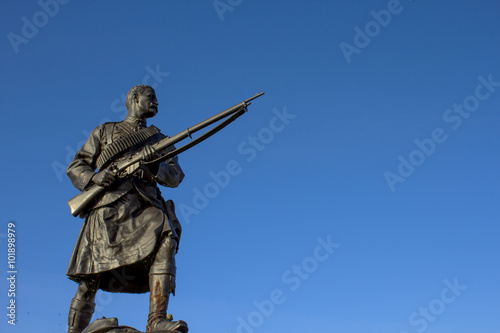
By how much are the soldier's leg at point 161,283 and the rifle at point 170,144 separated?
1.28 m

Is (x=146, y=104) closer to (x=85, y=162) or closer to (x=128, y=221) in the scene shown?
(x=85, y=162)

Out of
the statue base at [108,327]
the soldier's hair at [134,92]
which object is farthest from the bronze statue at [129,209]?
the statue base at [108,327]

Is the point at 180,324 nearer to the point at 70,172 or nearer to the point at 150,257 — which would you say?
the point at 150,257

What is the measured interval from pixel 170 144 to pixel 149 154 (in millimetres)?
349

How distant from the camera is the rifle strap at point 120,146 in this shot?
1035 cm

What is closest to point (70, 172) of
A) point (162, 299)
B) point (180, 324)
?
point (162, 299)

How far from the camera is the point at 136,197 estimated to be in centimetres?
1020

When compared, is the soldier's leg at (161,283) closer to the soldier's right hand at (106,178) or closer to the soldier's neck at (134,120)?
the soldier's right hand at (106,178)

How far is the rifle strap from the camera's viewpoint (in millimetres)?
10352

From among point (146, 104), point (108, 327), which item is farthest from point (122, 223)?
point (108, 327)

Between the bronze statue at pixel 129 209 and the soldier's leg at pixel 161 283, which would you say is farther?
the bronze statue at pixel 129 209

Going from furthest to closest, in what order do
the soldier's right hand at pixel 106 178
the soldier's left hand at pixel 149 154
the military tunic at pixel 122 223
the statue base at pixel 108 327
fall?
the soldier's left hand at pixel 149 154, the soldier's right hand at pixel 106 178, the military tunic at pixel 122 223, the statue base at pixel 108 327

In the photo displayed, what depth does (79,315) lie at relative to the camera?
9398mm

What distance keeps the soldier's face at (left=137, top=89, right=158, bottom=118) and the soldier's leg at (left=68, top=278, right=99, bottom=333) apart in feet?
8.99
